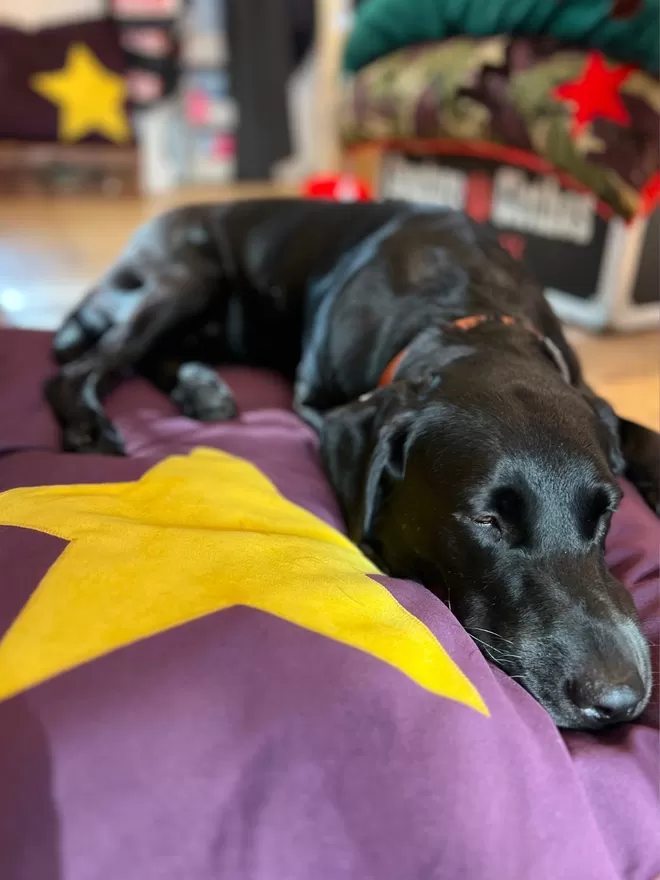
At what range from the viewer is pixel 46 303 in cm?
326

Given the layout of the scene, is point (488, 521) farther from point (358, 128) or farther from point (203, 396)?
point (358, 128)

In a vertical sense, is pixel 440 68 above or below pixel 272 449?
above

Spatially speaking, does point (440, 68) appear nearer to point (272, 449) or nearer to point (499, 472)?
point (272, 449)

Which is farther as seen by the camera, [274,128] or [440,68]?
[274,128]

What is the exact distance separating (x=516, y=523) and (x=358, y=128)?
11.2 feet

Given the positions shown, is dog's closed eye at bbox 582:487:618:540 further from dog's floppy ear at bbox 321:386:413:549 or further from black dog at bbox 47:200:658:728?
dog's floppy ear at bbox 321:386:413:549

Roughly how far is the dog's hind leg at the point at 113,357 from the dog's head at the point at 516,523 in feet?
2.04

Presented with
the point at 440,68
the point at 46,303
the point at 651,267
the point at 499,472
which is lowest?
the point at 46,303

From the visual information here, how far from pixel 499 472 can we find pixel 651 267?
85.1 inches

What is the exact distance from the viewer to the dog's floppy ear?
1.28 meters

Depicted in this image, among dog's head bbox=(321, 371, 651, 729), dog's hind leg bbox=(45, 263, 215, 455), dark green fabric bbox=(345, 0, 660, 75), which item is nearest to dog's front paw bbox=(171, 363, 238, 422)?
dog's hind leg bbox=(45, 263, 215, 455)

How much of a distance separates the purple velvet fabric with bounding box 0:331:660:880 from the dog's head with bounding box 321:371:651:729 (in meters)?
0.08

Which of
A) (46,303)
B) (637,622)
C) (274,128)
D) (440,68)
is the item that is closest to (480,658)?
(637,622)

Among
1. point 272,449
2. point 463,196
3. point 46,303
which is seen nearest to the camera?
point 272,449
